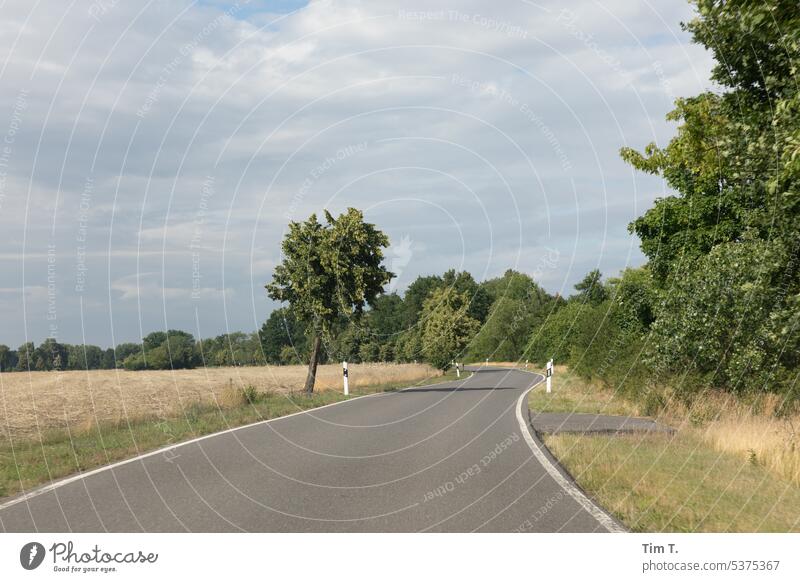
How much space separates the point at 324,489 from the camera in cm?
829

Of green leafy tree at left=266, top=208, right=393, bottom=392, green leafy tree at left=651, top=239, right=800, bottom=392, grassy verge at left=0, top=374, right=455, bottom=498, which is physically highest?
green leafy tree at left=266, top=208, right=393, bottom=392

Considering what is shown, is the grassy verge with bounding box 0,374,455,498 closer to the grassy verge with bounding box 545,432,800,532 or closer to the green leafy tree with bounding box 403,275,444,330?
the grassy verge with bounding box 545,432,800,532

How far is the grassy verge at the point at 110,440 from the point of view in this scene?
10.1 m

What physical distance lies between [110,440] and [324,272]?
19.4 m

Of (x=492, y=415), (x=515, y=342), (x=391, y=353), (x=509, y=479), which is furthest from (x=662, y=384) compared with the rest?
(x=515, y=342)

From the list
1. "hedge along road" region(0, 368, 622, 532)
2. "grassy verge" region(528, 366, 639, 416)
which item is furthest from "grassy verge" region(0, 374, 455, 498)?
"grassy verge" region(528, 366, 639, 416)

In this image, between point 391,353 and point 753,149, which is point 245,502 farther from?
point 391,353

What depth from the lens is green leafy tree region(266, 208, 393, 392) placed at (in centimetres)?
3228

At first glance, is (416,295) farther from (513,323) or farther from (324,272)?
(324,272)

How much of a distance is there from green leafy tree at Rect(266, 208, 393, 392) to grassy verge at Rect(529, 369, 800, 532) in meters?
18.8

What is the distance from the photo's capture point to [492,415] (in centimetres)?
1903

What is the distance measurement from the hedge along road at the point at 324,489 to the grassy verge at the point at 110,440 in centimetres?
65

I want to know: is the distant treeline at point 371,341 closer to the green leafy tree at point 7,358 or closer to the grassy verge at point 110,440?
the green leafy tree at point 7,358

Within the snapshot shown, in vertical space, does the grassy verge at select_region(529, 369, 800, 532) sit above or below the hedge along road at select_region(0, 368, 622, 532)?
below
